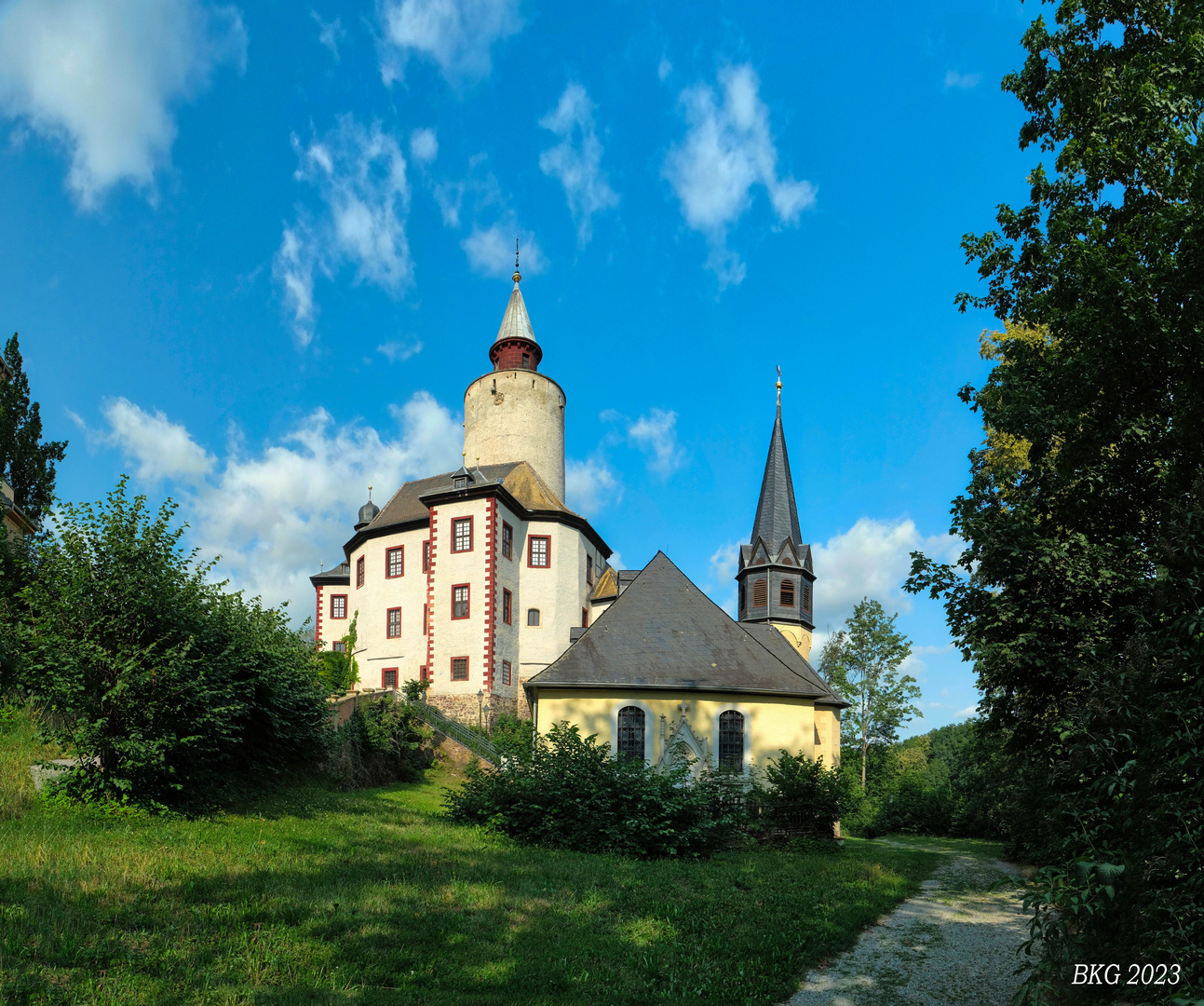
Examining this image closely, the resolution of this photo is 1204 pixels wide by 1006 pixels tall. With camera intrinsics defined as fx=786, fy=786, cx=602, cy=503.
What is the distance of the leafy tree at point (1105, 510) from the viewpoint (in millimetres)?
4012

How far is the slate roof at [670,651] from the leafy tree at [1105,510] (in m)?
10.5

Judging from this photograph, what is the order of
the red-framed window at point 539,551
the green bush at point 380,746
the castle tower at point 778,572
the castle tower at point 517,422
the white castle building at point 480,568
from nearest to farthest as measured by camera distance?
1. the green bush at point 380,746
2. the white castle building at point 480,568
3. the castle tower at point 778,572
4. the red-framed window at point 539,551
5. the castle tower at point 517,422

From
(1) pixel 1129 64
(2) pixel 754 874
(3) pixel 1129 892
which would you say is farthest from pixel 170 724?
(1) pixel 1129 64

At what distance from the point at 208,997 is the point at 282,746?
13.5 metres

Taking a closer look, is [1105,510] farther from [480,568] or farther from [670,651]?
[480,568]

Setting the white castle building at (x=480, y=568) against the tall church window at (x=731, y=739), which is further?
the white castle building at (x=480, y=568)

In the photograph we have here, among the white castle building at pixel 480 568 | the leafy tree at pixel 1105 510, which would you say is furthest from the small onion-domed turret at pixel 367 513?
the leafy tree at pixel 1105 510

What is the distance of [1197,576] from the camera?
424 centimetres

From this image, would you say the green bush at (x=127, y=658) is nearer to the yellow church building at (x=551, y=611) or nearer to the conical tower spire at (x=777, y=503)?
the yellow church building at (x=551, y=611)

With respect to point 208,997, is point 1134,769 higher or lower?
higher

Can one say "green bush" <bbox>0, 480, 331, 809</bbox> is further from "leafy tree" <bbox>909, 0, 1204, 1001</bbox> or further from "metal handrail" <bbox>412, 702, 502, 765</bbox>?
"metal handrail" <bbox>412, 702, 502, 765</bbox>

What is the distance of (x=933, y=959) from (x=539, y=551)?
3308cm

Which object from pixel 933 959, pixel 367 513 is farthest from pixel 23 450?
pixel 933 959

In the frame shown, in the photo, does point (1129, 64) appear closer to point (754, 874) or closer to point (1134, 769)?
point (1134, 769)
